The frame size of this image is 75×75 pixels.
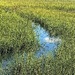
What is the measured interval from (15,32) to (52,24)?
542 centimetres

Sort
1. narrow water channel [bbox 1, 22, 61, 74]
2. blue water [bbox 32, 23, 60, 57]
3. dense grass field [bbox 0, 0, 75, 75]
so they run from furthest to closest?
blue water [bbox 32, 23, 60, 57]
narrow water channel [bbox 1, 22, 61, 74]
dense grass field [bbox 0, 0, 75, 75]

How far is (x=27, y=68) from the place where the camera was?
1184cm

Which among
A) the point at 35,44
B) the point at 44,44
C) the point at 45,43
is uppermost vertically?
the point at 35,44

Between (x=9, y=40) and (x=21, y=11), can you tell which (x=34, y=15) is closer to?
(x=21, y=11)

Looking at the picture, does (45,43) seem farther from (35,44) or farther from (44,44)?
(35,44)

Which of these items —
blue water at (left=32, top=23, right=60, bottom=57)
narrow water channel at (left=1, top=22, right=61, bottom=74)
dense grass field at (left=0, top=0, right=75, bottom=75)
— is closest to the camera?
dense grass field at (left=0, top=0, right=75, bottom=75)

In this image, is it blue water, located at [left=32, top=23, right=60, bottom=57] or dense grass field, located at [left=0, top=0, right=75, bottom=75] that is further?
blue water, located at [left=32, top=23, right=60, bottom=57]

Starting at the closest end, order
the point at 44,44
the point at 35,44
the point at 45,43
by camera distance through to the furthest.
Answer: the point at 35,44, the point at 44,44, the point at 45,43

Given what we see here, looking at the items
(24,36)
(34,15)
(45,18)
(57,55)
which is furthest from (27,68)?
(34,15)

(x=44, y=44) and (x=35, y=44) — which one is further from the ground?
(x=35, y=44)

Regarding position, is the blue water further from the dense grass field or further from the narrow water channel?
the dense grass field

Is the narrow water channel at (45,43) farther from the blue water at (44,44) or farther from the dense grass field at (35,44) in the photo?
the dense grass field at (35,44)

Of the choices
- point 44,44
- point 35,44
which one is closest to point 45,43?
point 44,44

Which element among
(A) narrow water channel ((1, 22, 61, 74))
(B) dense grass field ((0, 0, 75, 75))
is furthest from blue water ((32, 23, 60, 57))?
(B) dense grass field ((0, 0, 75, 75))
